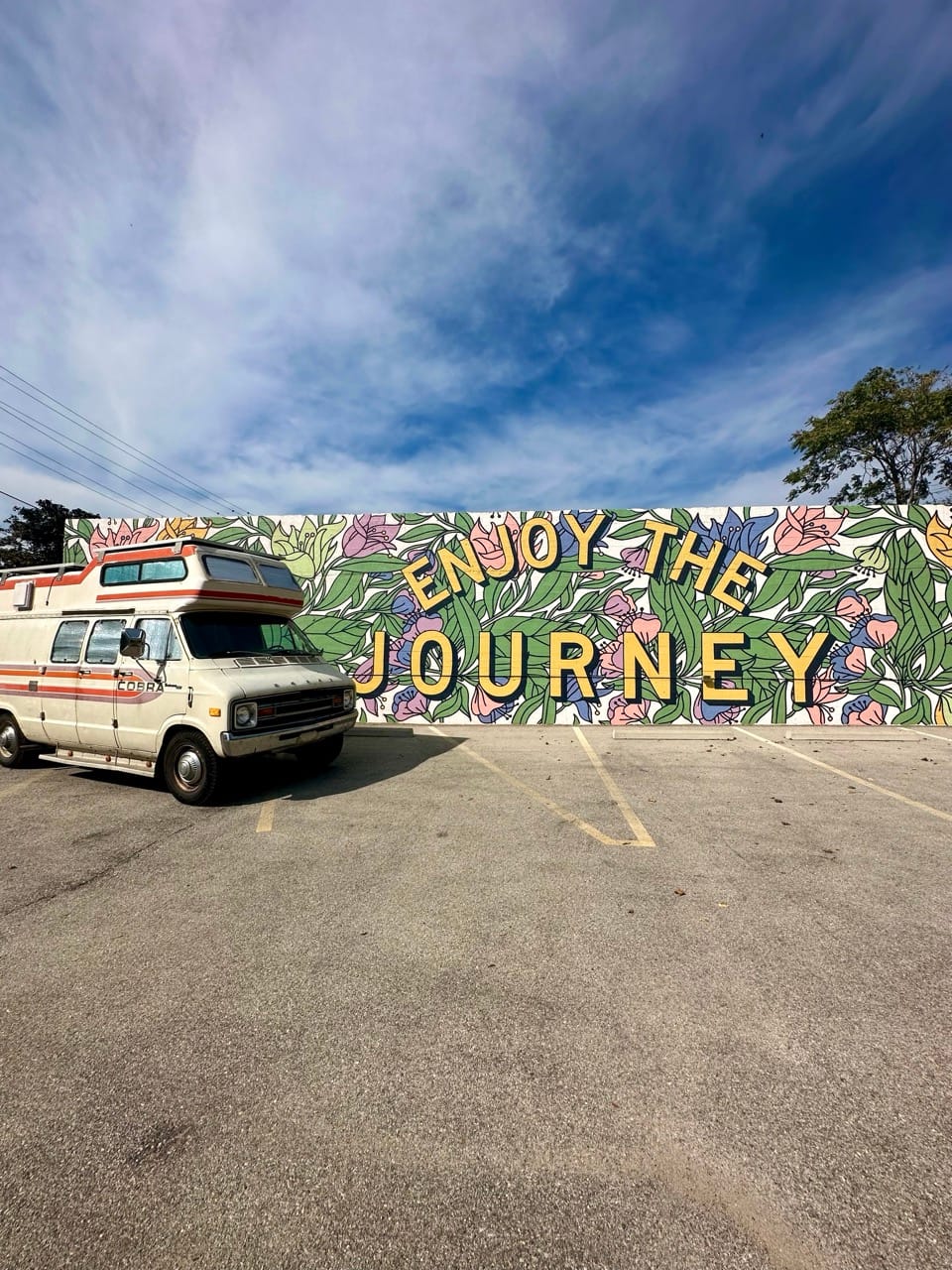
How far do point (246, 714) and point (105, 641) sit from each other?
249 cm

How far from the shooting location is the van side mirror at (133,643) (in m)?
6.45

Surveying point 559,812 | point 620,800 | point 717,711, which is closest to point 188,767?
point 559,812

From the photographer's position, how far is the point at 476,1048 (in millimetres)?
2467

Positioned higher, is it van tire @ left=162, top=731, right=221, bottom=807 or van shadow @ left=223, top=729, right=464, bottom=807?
van tire @ left=162, top=731, right=221, bottom=807

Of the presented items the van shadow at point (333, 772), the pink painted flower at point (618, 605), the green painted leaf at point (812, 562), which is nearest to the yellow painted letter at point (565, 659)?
the pink painted flower at point (618, 605)

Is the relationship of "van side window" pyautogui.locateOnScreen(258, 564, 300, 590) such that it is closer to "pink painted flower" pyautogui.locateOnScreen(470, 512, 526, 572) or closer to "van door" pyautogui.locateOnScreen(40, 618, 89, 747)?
"van door" pyautogui.locateOnScreen(40, 618, 89, 747)

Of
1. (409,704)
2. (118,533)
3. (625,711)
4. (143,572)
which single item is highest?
(118,533)

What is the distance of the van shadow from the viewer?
21.4 ft

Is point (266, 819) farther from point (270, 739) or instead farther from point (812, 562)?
point (812, 562)

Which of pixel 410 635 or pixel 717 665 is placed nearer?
pixel 717 665

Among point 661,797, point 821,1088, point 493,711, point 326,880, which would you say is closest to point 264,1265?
point 821,1088

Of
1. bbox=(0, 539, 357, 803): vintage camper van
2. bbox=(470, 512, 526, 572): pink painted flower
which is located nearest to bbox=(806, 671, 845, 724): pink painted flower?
bbox=(470, 512, 526, 572): pink painted flower

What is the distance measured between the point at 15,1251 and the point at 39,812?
5.42m

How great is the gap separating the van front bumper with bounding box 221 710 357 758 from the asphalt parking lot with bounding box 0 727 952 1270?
0.90 meters
